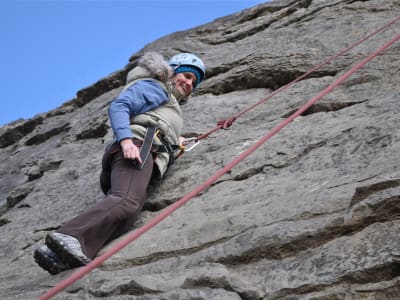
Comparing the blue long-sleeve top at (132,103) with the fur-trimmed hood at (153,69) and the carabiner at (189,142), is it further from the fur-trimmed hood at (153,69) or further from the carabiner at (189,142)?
the carabiner at (189,142)

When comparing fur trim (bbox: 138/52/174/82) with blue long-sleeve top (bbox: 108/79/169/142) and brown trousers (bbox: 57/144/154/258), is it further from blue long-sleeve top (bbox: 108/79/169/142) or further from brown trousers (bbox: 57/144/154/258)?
brown trousers (bbox: 57/144/154/258)

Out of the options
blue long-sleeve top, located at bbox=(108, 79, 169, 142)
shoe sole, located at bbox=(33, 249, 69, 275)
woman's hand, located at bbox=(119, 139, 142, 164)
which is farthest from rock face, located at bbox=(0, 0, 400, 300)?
blue long-sleeve top, located at bbox=(108, 79, 169, 142)

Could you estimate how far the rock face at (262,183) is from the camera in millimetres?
3471

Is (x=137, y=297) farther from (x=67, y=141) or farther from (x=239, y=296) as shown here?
(x=67, y=141)

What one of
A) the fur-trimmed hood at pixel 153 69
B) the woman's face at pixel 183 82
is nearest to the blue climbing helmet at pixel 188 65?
the woman's face at pixel 183 82

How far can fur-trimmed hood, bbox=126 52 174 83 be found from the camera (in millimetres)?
5578

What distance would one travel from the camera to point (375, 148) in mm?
4465

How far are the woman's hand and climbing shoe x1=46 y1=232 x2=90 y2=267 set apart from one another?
83cm

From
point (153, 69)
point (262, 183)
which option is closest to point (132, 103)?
point (153, 69)

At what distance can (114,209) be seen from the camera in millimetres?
4574

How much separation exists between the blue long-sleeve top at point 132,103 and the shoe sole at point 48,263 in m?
1.07

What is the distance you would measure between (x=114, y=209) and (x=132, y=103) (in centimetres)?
105

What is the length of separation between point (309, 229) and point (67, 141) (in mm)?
5075

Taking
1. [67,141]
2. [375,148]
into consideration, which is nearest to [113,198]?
[375,148]
